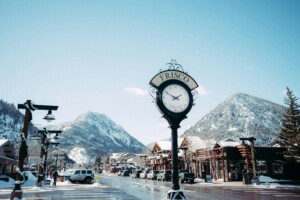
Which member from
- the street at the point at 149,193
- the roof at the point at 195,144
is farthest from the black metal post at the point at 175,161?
the roof at the point at 195,144

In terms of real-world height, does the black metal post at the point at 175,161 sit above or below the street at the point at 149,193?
above

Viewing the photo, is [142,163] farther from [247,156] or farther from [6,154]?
[247,156]

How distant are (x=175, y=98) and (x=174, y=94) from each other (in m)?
0.12

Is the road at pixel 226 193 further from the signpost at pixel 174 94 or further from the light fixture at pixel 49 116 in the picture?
the signpost at pixel 174 94

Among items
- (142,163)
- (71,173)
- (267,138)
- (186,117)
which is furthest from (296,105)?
(267,138)

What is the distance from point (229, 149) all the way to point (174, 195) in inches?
1423

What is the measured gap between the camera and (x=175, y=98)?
26.0 feet

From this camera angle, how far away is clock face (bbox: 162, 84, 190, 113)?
7828 millimetres

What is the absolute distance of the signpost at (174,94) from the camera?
7.69 meters

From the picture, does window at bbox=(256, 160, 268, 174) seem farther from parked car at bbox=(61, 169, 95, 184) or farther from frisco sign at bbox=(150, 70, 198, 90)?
frisco sign at bbox=(150, 70, 198, 90)

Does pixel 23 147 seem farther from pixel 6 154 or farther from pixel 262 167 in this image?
pixel 6 154

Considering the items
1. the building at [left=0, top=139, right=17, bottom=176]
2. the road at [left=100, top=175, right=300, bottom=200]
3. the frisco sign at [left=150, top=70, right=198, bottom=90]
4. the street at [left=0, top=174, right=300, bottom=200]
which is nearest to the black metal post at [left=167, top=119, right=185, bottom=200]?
the frisco sign at [left=150, top=70, right=198, bottom=90]

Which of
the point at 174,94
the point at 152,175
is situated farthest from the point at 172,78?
the point at 152,175

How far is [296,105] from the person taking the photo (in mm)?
41562
